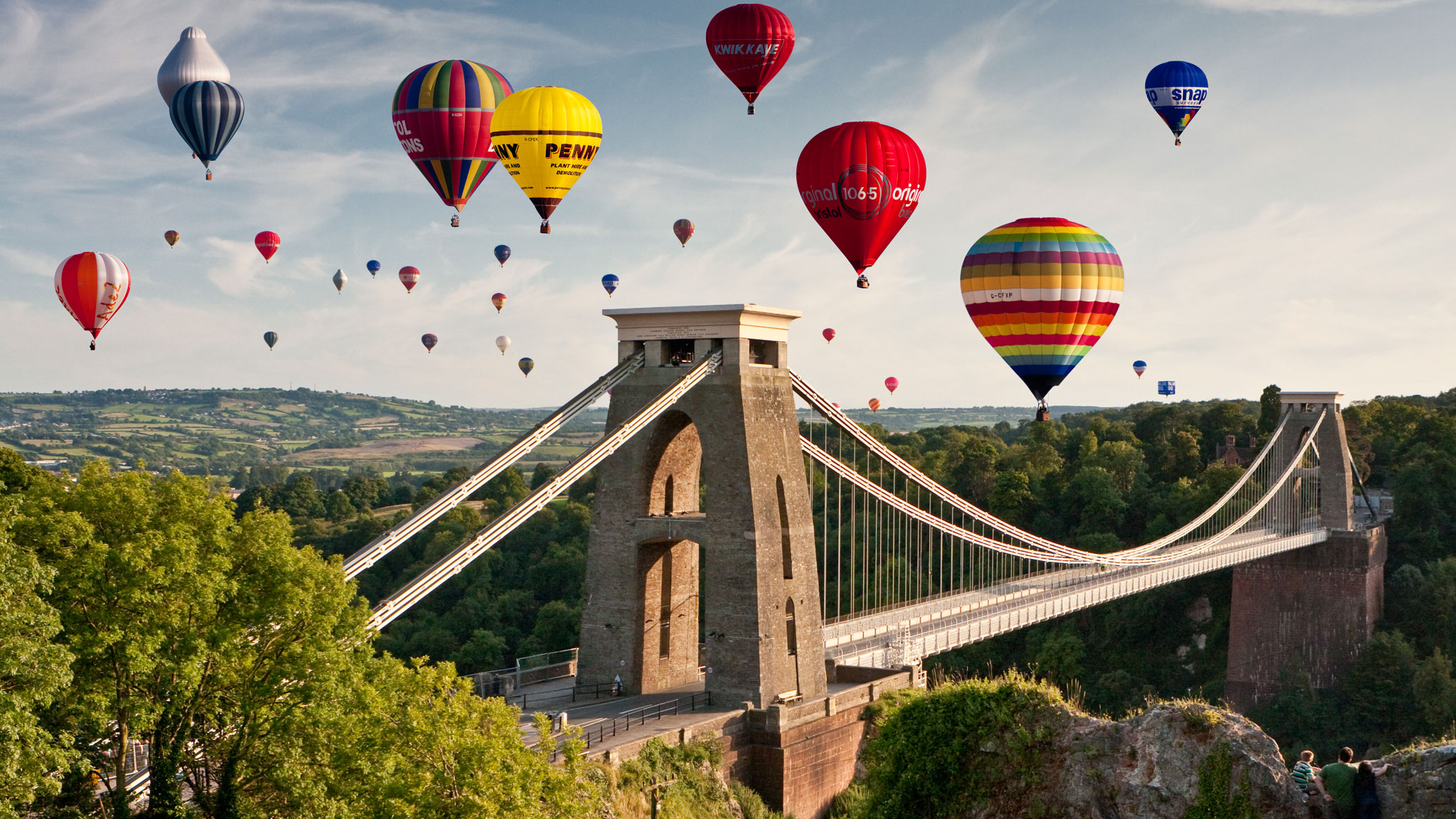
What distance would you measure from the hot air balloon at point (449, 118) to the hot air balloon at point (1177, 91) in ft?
60.5

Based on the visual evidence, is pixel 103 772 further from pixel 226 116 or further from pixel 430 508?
pixel 226 116

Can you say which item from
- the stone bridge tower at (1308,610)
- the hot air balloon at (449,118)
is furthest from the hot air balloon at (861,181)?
the stone bridge tower at (1308,610)

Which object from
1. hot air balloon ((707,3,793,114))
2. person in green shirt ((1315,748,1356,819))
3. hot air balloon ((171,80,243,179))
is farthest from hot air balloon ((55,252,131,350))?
person in green shirt ((1315,748,1356,819))

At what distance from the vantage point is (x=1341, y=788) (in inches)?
617

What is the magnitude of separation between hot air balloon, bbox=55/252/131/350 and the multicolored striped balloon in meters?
23.6

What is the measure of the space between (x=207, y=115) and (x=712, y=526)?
22354mm

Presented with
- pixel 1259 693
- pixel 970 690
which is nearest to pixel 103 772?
pixel 970 690

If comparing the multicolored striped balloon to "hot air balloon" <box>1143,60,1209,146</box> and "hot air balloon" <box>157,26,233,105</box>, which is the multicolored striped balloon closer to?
"hot air balloon" <box>1143,60,1209,146</box>

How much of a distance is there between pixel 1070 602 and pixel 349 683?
1044 inches

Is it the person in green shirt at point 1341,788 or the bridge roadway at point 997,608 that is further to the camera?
the bridge roadway at point 997,608

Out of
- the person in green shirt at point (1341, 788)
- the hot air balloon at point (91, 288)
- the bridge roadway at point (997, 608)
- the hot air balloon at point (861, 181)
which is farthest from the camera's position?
the hot air balloon at point (91, 288)

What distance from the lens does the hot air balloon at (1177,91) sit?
41031 millimetres

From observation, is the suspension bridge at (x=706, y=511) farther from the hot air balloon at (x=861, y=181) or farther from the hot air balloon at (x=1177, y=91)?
the hot air balloon at (x=1177, y=91)

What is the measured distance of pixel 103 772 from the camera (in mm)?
18891
